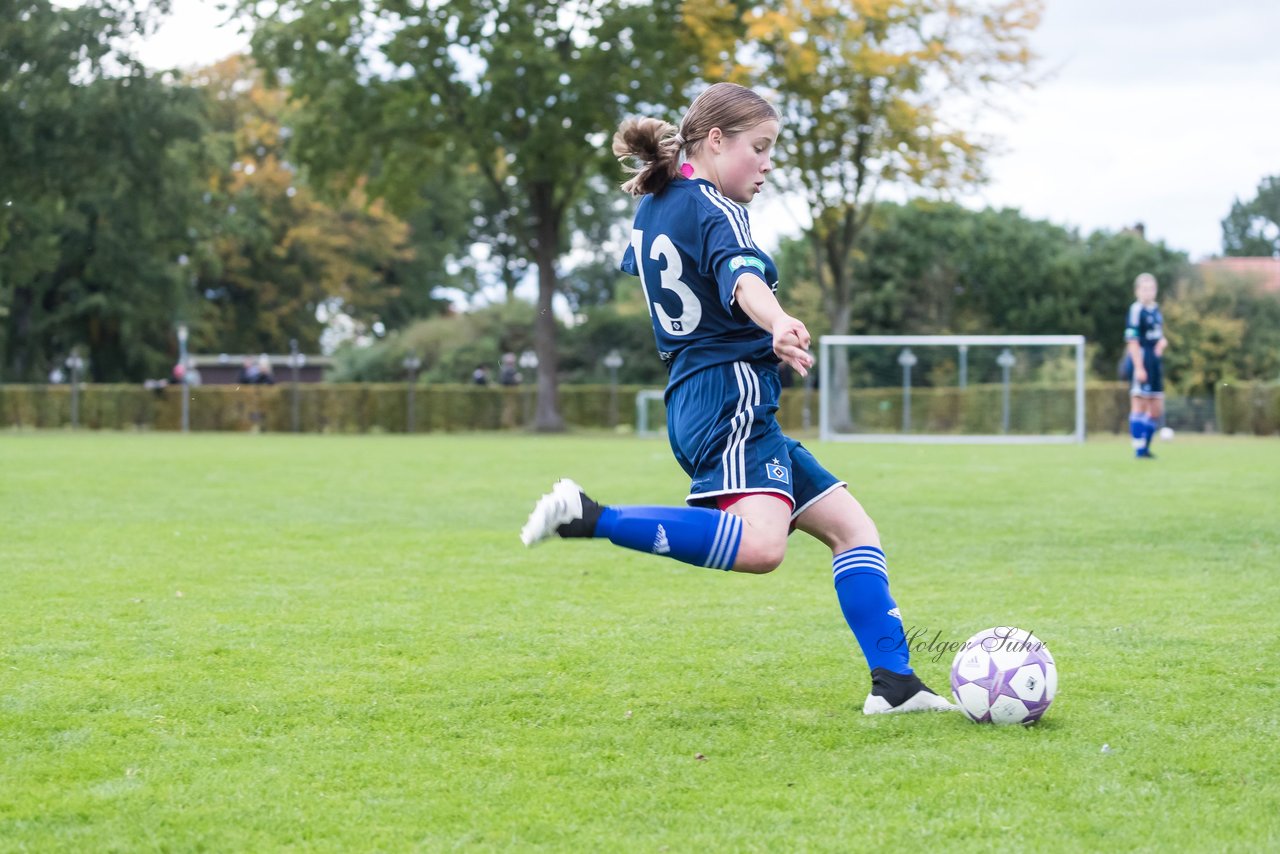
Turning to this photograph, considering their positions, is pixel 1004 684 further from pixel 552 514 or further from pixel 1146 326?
pixel 1146 326

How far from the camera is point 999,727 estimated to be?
435 centimetres

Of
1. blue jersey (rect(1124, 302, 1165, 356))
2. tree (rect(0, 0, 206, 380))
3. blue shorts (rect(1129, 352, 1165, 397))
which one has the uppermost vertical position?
tree (rect(0, 0, 206, 380))

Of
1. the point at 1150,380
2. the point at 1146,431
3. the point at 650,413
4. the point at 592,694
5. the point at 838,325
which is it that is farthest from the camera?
the point at 650,413

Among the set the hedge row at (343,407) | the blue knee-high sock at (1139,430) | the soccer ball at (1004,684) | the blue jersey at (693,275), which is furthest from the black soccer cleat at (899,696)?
the hedge row at (343,407)

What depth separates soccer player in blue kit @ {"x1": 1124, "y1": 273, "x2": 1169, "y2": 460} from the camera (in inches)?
745

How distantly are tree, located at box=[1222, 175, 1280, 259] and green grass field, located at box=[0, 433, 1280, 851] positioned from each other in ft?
137

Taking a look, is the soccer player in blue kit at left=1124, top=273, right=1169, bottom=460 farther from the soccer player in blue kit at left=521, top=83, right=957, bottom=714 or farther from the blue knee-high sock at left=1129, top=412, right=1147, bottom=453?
the soccer player in blue kit at left=521, top=83, right=957, bottom=714

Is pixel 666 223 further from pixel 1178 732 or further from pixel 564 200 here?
pixel 564 200

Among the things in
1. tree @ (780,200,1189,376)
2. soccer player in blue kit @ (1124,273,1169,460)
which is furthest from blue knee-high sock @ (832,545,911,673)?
tree @ (780,200,1189,376)

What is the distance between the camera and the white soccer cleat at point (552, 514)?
4176 mm

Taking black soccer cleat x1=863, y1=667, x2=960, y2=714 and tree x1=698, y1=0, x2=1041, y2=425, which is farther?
tree x1=698, y1=0, x2=1041, y2=425

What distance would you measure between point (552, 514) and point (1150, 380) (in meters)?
16.9

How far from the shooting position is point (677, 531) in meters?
4.31

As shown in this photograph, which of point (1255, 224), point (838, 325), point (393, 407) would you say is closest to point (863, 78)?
point (838, 325)
